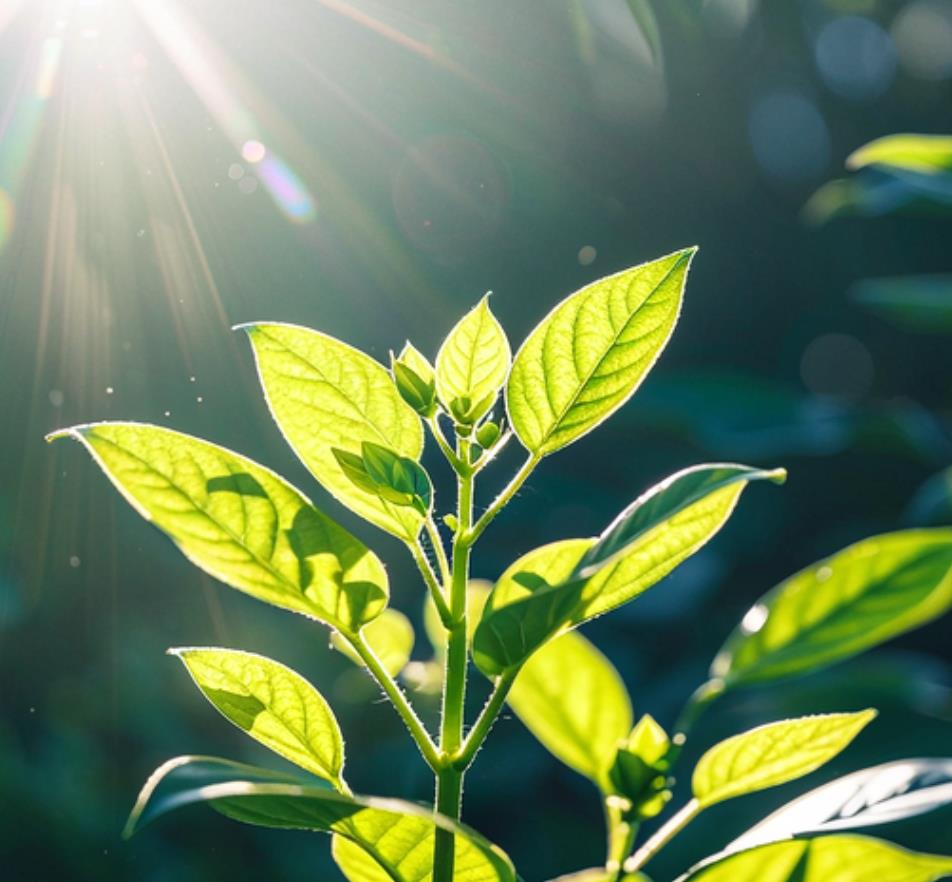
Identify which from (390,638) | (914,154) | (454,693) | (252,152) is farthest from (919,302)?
(252,152)

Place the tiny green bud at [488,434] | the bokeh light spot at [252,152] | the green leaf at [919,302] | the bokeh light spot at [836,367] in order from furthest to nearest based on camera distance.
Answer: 1. the bokeh light spot at [252,152]
2. the bokeh light spot at [836,367]
3. the green leaf at [919,302]
4. the tiny green bud at [488,434]

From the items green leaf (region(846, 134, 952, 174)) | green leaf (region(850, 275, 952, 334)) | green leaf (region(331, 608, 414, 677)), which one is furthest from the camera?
green leaf (region(850, 275, 952, 334))

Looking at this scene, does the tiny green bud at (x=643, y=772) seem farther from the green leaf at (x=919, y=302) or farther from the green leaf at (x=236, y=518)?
the green leaf at (x=919, y=302)

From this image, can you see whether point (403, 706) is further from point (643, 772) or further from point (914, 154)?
point (914, 154)

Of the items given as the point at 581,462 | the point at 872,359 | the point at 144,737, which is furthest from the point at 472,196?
the point at 144,737

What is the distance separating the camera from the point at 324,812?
33 cm

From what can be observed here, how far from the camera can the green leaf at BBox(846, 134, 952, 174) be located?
86cm

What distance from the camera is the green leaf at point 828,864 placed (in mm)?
394

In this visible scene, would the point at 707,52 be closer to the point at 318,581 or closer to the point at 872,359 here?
the point at 872,359

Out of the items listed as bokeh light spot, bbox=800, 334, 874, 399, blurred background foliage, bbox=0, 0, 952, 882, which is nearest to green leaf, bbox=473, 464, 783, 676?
blurred background foliage, bbox=0, 0, 952, 882

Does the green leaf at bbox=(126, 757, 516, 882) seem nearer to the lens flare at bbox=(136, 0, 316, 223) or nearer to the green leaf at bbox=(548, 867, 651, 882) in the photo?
the green leaf at bbox=(548, 867, 651, 882)

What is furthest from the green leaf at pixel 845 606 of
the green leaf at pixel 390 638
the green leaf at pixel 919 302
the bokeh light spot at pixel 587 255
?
the bokeh light spot at pixel 587 255

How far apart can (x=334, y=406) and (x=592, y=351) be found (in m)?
0.10

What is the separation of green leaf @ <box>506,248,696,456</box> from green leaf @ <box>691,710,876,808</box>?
0.16m
